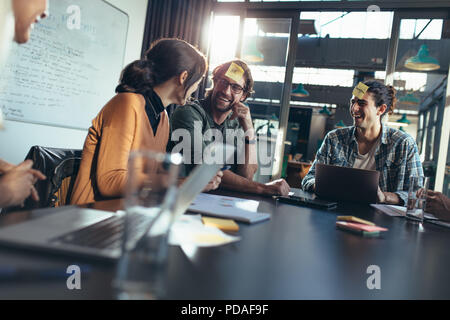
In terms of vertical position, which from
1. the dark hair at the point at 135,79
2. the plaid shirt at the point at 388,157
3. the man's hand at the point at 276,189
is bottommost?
the man's hand at the point at 276,189

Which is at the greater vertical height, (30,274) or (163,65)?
(163,65)

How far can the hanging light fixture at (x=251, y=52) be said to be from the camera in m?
4.48

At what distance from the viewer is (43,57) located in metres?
2.90

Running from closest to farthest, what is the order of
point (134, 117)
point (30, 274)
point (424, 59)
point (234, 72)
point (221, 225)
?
point (30, 274) < point (221, 225) < point (134, 117) < point (234, 72) < point (424, 59)

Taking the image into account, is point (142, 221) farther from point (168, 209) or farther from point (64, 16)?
point (64, 16)

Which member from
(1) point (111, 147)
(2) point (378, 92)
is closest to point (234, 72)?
(1) point (111, 147)

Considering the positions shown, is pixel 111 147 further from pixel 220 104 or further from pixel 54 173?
pixel 220 104

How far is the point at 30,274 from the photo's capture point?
414mm

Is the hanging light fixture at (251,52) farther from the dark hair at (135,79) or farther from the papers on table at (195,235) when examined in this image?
the papers on table at (195,235)

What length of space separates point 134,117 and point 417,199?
1.07 m

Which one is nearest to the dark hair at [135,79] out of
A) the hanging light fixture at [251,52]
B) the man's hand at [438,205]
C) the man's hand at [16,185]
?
the man's hand at [16,185]

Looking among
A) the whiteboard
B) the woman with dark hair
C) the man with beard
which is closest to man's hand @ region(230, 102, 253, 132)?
the man with beard

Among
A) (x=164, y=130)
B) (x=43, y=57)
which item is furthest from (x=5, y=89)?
(x=164, y=130)

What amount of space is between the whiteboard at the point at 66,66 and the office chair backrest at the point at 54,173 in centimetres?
187
